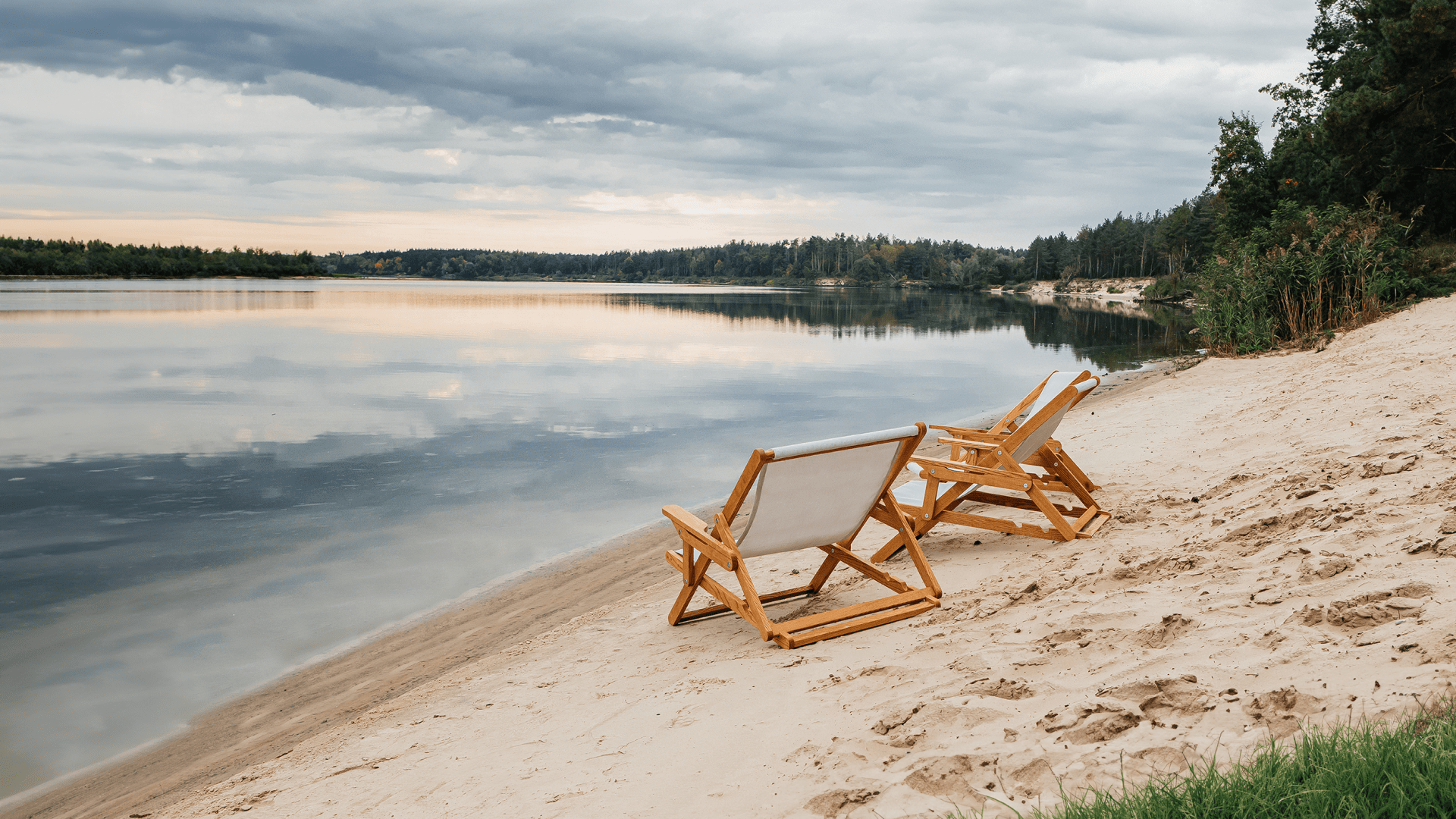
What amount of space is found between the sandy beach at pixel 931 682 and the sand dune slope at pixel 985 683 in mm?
13

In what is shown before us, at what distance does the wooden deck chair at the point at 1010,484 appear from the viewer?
570cm

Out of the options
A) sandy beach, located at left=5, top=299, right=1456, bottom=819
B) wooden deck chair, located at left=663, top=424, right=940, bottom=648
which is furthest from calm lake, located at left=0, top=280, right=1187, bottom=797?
wooden deck chair, located at left=663, top=424, right=940, bottom=648

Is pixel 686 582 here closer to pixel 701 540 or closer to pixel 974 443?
pixel 701 540

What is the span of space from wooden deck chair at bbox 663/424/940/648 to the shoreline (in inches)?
68.5

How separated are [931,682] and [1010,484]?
2.62m

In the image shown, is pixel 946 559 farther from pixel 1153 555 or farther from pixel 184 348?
pixel 184 348

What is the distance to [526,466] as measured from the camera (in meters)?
11.8

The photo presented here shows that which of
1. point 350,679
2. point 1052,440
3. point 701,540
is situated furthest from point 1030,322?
point 350,679

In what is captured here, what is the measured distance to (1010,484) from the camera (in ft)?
18.7

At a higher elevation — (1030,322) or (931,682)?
(1030,322)

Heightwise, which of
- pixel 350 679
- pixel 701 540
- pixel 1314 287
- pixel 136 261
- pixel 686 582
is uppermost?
pixel 136 261

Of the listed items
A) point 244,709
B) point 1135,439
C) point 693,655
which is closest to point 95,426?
point 244,709

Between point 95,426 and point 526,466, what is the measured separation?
8.62 meters

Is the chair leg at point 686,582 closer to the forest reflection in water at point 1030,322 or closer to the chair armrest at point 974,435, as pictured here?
the chair armrest at point 974,435
